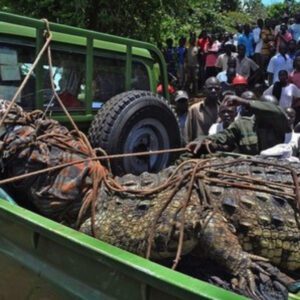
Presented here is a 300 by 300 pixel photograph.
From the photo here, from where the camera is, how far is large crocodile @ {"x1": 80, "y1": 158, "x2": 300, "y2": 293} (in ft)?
8.26

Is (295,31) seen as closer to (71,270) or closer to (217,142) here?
(217,142)

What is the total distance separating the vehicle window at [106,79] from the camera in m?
3.98

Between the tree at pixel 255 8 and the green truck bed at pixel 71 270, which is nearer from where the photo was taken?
the green truck bed at pixel 71 270

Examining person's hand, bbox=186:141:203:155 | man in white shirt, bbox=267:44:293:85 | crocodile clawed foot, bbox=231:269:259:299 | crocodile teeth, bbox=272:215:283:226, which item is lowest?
crocodile clawed foot, bbox=231:269:259:299

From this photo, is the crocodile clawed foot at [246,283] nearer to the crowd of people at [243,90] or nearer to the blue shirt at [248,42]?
the crowd of people at [243,90]

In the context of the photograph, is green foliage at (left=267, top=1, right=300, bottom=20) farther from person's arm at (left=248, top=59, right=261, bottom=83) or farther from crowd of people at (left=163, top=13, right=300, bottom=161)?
person's arm at (left=248, top=59, right=261, bottom=83)

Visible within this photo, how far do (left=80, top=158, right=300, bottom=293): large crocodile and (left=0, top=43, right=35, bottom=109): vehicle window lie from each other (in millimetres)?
1018

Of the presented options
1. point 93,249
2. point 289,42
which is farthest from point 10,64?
point 289,42

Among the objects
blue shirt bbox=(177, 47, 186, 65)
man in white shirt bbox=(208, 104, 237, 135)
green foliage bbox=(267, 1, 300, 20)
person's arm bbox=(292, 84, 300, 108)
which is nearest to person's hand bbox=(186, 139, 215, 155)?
man in white shirt bbox=(208, 104, 237, 135)

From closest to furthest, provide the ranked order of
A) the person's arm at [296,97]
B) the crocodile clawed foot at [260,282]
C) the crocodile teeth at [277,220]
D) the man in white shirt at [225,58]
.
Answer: the crocodile clawed foot at [260,282], the crocodile teeth at [277,220], the person's arm at [296,97], the man in white shirt at [225,58]

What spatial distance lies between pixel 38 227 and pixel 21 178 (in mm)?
714

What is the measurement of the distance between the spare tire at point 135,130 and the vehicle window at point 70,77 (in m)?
0.28

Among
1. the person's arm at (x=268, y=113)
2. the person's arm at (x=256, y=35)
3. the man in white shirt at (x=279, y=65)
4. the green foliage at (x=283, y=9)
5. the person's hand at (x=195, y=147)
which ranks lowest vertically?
the person's hand at (x=195, y=147)

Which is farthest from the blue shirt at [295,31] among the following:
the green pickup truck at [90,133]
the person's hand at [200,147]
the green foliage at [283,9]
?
the green foliage at [283,9]
